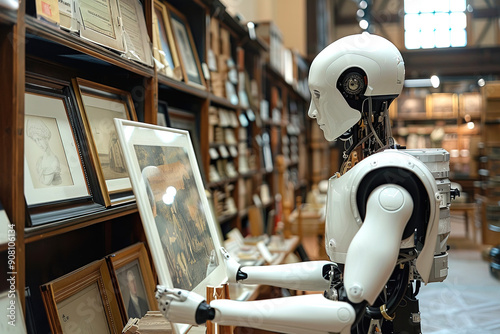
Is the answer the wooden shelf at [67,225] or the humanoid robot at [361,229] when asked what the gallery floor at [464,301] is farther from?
the wooden shelf at [67,225]

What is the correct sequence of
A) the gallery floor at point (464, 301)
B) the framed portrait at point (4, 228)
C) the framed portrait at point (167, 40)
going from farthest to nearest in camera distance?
the gallery floor at point (464, 301) → the framed portrait at point (167, 40) → the framed portrait at point (4, 228)

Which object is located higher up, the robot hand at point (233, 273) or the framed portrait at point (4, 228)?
the framed portrait at point (4, 228)

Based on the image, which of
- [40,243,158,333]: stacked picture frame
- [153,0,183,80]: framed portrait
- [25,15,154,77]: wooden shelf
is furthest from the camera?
[153,0,183,80]: framed portrait

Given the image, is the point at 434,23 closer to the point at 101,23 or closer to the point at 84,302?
the point at 101,23

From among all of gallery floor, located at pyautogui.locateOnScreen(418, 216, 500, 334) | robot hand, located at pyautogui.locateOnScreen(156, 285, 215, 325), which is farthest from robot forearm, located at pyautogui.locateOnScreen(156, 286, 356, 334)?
gallery floor, located at pyautogui.locateOnScreen(418, 216, 500, 334)

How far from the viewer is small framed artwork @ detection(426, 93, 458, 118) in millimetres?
6566

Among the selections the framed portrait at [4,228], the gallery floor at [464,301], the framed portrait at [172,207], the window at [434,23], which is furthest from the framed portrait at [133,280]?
the window at [434,23]

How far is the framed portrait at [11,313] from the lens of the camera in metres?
1.28

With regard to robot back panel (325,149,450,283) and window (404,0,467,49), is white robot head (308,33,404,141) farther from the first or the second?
window (404,0,467,49)

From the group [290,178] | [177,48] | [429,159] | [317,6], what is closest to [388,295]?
[429,159]

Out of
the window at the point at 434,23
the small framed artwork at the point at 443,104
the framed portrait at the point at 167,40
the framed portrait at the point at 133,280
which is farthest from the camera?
the small framed artwork at the point at 443,104

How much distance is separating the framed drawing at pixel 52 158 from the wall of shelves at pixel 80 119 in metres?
0.02

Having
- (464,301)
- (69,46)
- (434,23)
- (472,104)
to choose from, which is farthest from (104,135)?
(472,104)

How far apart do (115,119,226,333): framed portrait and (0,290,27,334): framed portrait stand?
15.1 inches
